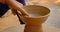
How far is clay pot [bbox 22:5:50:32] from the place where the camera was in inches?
31.0

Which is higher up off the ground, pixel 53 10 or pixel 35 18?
pixel 53 10

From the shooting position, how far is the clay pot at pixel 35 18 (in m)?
0.79

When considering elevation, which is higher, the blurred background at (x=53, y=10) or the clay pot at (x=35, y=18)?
the blurred background at (x=53, y=10)

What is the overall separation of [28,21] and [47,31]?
0.81 feet

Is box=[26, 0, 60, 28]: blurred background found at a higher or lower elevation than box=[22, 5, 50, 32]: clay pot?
higher

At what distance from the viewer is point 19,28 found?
105cm

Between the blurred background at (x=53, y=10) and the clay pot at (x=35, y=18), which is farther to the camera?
the blurred background at (x=53, y=10)

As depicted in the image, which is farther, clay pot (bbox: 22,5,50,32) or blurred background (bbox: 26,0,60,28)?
blurred background (bbox: 26,0,60,28)

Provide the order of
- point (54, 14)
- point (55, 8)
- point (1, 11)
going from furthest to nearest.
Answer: point (55, 8), point (54, 14), point (1, 11)

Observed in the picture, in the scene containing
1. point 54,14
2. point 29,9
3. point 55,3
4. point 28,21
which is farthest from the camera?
point 55,3

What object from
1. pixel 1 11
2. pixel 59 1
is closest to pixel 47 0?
pixel 59 1

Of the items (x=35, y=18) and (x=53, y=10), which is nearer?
(x=35, y=18)

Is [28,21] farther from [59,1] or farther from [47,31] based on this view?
[59,1]

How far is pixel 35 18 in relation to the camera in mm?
778
